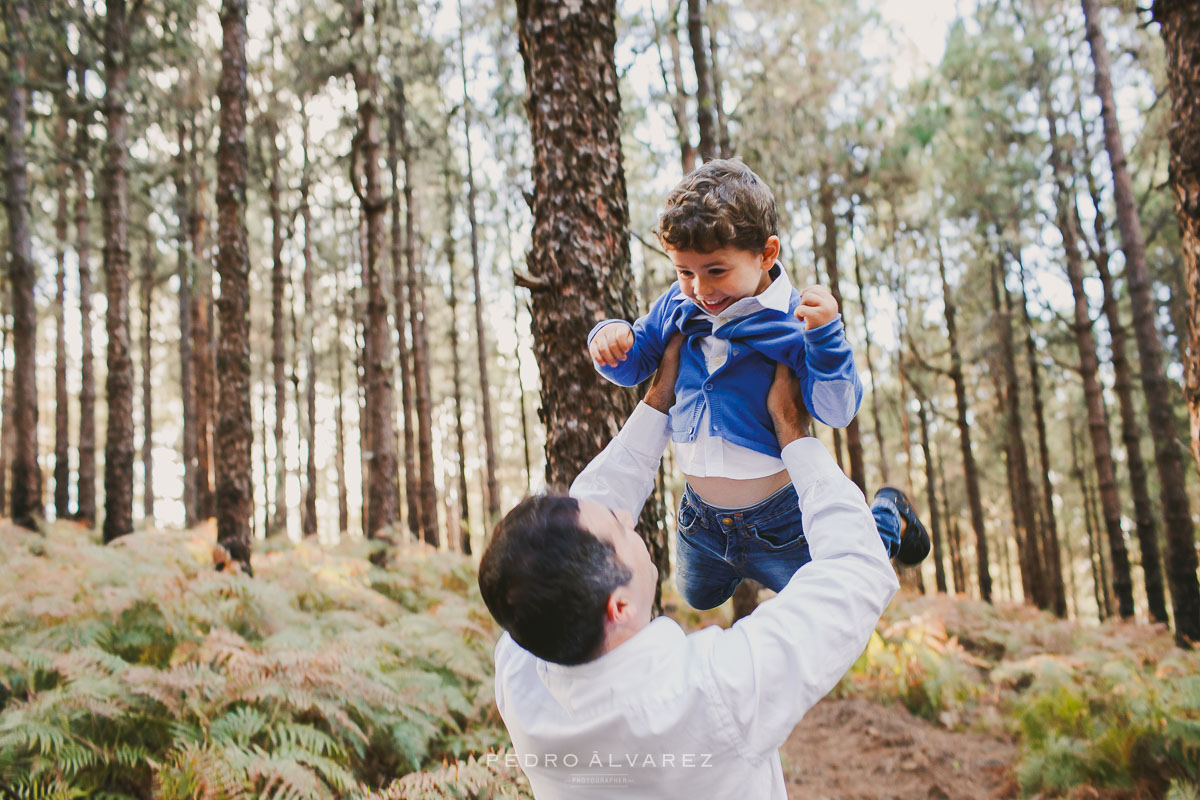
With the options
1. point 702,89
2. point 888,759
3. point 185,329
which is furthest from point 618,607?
point 185,329

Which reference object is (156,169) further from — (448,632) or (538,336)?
(538,336)

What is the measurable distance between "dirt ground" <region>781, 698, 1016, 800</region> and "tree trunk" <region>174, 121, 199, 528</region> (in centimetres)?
1293

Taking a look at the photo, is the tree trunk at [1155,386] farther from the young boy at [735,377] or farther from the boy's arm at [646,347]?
the boy's arm at [646,347]

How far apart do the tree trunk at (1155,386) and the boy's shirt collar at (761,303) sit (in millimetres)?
10218

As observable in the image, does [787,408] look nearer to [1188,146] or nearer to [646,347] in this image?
[646,347]

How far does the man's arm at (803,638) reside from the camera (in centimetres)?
146

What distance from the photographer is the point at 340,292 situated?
22.0m

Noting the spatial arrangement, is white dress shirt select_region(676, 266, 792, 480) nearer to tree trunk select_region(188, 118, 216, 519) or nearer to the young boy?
the young boy

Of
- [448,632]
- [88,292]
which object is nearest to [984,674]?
[448,632]

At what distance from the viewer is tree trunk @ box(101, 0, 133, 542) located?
10.8 m

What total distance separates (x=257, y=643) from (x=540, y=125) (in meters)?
4.62

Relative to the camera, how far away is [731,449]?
2.23 m

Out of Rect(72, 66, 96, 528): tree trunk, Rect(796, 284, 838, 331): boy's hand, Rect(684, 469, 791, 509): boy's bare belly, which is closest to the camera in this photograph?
Rect(796, 284, 838, 331): boy's hand

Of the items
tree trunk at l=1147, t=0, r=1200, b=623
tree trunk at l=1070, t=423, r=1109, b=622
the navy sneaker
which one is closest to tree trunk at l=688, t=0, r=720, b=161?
tree trunk at l=1147, t=0, r=1200, b=623
